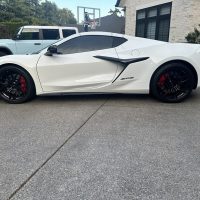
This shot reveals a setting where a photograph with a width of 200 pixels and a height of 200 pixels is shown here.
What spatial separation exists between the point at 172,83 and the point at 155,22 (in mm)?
8802

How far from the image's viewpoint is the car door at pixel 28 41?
31.3 ft

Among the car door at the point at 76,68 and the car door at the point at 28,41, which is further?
the car door at the point at 28,41

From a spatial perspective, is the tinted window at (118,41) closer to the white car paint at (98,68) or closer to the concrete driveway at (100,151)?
the white car paint at (98,68)

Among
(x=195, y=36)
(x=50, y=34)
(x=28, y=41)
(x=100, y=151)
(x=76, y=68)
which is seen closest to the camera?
(x=100, y=151)

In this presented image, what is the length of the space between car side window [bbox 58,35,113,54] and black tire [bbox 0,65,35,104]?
2.83 feet

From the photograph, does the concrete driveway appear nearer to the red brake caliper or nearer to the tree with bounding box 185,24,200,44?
the red brake caliper

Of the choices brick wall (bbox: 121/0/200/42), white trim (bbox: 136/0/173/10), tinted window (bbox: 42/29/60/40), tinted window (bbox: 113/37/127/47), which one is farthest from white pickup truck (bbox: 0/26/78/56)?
tinted window (bbox: 113/37/127/47)

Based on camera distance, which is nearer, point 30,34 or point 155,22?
point 30,34

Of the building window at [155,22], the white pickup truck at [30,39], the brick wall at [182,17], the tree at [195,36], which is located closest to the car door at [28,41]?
the white pickup truck at [30,39]

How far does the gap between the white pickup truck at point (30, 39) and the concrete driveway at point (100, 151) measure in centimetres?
509

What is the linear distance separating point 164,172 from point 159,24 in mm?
11089

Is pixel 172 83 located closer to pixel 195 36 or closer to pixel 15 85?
pixel 15 85

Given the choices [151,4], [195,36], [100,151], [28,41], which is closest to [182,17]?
[195,36]

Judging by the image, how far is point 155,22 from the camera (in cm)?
1285
